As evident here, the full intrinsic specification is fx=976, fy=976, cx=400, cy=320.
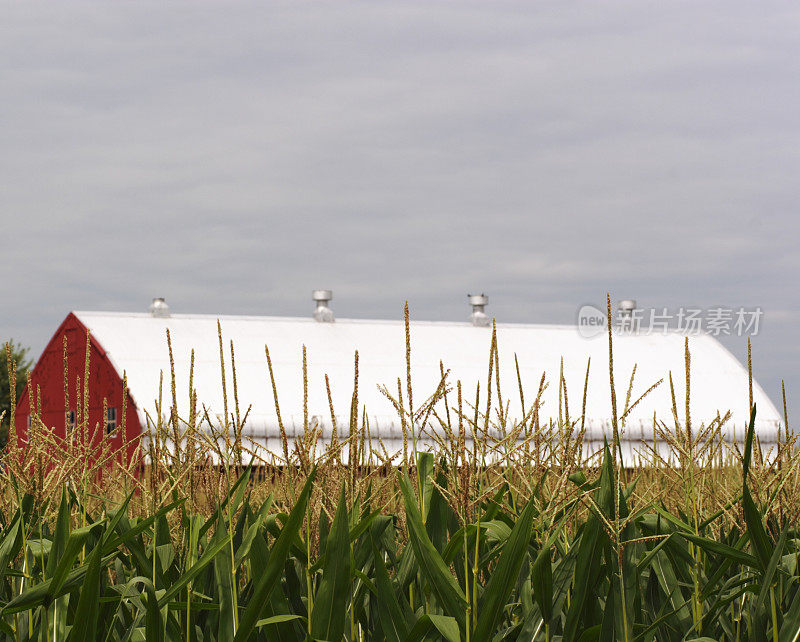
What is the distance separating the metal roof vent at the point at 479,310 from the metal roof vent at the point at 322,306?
5.40 metres

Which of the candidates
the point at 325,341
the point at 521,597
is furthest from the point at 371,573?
the point at 325,341

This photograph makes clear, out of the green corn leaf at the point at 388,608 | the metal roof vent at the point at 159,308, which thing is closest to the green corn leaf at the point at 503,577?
the green corn leaf at the point at 388,608

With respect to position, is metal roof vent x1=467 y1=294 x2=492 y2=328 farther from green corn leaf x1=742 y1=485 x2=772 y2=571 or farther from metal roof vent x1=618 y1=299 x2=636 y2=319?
green corn leaf x1=742 y1=485 x2=772 y2=571

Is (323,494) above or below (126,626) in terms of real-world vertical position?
above

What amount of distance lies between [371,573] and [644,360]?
30144 millimetres

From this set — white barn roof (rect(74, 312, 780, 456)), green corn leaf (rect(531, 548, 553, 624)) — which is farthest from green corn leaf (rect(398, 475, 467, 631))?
white barn roof (rect(74, 312, 780, 456))

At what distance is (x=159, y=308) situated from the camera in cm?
3033

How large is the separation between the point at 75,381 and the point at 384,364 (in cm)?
949

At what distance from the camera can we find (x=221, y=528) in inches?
137

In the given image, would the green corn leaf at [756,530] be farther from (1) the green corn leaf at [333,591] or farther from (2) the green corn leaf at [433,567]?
(1) the green corn leaf at [333,591]

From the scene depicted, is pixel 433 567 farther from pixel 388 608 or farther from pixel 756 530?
pixel 756 530

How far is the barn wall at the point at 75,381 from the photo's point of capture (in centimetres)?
2577

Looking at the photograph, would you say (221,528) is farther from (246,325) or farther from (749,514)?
(246,325)

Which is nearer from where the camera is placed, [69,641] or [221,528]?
[69,641]
